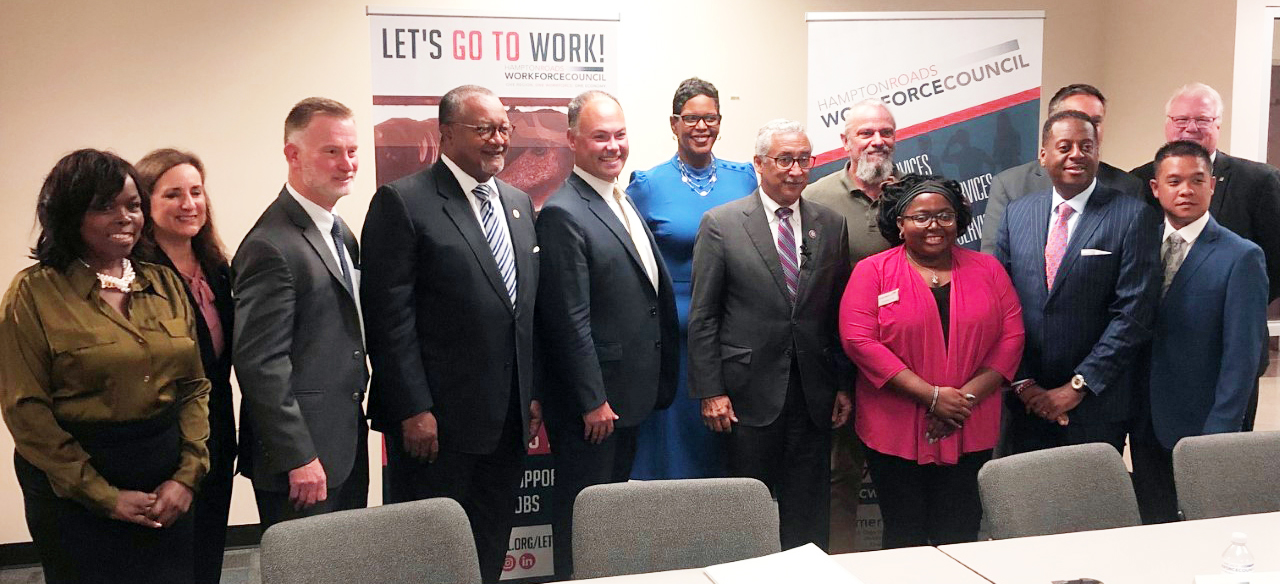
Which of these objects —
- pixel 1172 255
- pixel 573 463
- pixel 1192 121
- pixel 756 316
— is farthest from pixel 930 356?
pixel 1192 121

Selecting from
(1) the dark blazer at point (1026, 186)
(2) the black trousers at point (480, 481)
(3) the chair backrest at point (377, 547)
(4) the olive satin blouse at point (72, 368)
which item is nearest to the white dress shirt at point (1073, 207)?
(1) the dark blazer at point (1026, 186)

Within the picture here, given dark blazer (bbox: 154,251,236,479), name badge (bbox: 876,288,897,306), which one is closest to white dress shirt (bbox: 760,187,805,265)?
name badge (bbox: 876,288,897,306)

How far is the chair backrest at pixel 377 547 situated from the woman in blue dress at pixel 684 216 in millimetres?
1642

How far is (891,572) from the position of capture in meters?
2.10

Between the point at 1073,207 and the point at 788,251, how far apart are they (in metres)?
1.03

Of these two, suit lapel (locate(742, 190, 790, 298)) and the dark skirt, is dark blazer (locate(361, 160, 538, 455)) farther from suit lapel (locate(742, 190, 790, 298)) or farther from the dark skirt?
suit lapel (locate(742, 190, 790, 298))

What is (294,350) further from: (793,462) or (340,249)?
(793,462)

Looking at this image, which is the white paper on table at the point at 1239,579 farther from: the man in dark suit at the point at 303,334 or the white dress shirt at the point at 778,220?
the man in dark suit at the point at 303,334

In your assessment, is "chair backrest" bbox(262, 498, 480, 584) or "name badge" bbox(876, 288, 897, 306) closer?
"chair backrest" bbox(262, 498, 480, 584)

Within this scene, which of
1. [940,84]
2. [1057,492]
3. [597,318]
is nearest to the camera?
[1057,492]

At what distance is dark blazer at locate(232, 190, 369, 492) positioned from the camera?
2676 millimetres

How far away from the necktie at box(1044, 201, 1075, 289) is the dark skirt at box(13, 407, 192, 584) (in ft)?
9.34

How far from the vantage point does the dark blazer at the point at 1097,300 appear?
11.0ft

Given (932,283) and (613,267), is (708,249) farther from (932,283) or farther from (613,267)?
(932,283)
